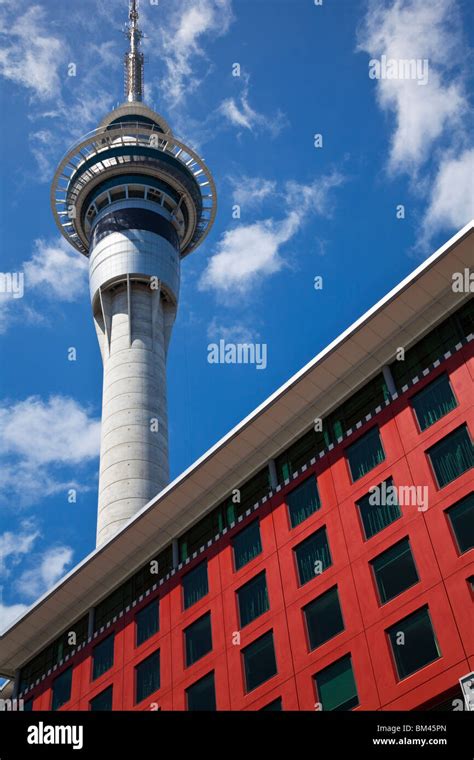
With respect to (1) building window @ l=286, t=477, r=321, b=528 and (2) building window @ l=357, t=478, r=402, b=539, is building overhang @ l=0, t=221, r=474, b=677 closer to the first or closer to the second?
(1) building window @ l=286, t=477, r=321, b=528

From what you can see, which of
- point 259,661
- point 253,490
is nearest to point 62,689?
point 259,661

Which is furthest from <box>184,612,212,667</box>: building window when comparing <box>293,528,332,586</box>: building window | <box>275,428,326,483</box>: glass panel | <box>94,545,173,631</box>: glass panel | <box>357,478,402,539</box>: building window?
<box>357,478,402,539</box>: building window

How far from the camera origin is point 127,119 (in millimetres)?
93562

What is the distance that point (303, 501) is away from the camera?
37.2m

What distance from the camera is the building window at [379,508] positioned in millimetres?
32875

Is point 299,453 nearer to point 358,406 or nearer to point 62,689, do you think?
point 358,406

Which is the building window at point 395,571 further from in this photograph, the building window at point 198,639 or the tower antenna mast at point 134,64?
the tower antenna mast at point 134,64

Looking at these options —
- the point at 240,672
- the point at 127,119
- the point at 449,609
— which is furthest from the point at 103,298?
the point at 449,609

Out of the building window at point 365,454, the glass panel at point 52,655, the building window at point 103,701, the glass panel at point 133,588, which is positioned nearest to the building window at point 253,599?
the building window at point 365,454

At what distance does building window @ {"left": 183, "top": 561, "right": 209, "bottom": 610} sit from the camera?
3966 cm

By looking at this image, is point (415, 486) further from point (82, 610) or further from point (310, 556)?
point (82, 610)

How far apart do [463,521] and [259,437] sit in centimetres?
1244

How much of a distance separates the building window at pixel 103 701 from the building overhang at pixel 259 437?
5.99 m

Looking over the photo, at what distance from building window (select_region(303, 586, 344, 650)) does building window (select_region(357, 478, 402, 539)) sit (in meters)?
2.84
